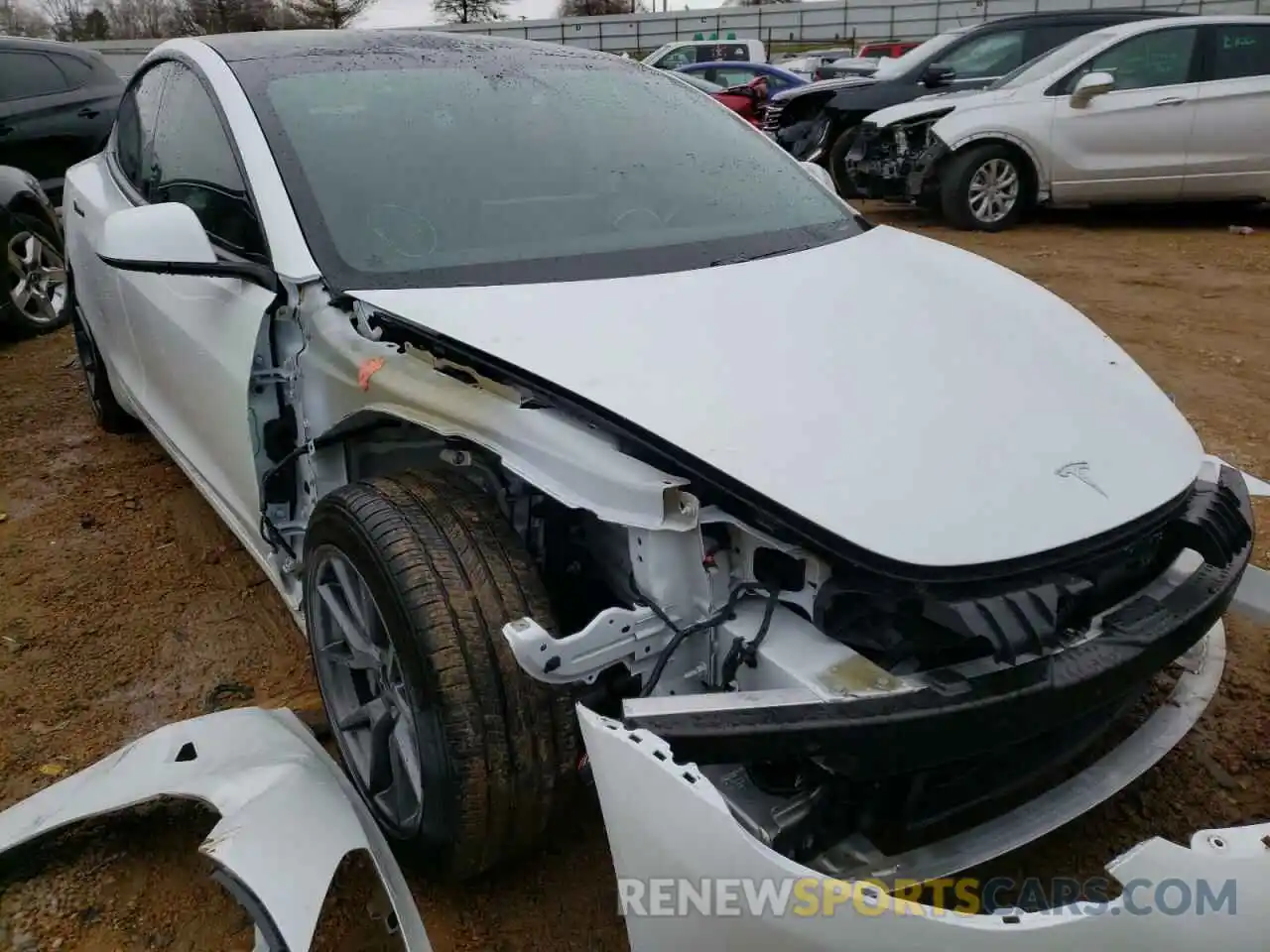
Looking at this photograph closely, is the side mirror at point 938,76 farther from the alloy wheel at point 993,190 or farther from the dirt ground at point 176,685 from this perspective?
the dirt ground at point 176,685

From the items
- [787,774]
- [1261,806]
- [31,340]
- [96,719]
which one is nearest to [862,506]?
[787,774]

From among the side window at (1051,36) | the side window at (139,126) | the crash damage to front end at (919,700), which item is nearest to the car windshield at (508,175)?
the side window at (139,126)

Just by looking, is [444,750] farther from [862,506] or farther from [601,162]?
[601,162]

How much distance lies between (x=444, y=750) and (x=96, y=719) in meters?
1.42

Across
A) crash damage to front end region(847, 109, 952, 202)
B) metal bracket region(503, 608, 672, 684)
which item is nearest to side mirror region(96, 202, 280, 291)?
metal bracket region(503, 608, 672, 684)

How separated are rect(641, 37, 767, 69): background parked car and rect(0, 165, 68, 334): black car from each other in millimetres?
13871

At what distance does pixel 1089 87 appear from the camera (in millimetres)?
7508

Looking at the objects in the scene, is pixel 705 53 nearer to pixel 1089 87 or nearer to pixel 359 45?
pixel 1089 87

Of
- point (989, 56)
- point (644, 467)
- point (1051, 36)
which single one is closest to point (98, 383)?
point (644, 467)

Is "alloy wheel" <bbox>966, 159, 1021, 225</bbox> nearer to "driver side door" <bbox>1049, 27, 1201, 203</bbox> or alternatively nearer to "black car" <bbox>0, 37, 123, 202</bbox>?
"driver side door" <bbox>1049, 27, 1201, 203</bbox>

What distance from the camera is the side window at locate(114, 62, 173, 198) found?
328 centimetres

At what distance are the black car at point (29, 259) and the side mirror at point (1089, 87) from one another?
709cm

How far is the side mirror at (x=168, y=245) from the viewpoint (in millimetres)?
2225

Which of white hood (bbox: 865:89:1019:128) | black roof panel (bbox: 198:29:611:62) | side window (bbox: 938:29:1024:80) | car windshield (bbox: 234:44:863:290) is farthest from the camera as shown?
side window (bbox: 938:29:1024:80)
